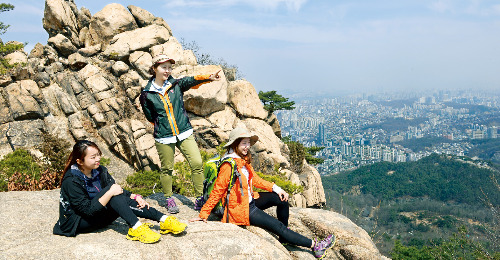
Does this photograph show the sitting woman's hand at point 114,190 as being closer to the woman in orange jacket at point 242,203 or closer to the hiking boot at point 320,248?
the woman in orange jacket at point 242,203

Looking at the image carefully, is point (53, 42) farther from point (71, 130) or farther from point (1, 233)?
point (1, 233)

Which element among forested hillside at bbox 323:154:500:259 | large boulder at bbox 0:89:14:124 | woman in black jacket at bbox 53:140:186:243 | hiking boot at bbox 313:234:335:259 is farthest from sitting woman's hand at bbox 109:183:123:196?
forested hillside at bbox 323:154:500:259

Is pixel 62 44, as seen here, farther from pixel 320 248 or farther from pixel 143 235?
pixel 320 248

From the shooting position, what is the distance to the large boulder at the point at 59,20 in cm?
1494

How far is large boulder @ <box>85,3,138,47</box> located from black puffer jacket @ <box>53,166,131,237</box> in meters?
12.9

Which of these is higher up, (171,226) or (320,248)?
(171,226)

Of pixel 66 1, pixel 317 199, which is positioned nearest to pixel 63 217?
pixel 317 199

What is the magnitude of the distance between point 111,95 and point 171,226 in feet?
35.3

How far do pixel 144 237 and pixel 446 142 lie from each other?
19997cm

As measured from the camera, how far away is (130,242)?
3.77m

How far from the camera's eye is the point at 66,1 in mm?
15711

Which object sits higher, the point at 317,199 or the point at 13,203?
the point at 13,203

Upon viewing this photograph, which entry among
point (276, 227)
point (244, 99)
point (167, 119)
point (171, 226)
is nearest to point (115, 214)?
point (171, 226)

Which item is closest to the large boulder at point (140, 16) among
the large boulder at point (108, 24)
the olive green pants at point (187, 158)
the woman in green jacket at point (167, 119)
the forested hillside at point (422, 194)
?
the large boulder at point (108, 24)
